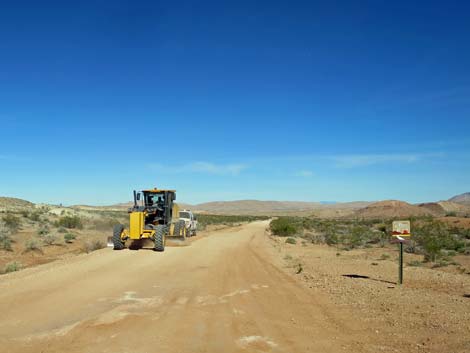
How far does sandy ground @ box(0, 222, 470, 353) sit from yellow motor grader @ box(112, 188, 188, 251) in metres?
6.31

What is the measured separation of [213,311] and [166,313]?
0.95 m

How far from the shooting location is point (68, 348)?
6508mm

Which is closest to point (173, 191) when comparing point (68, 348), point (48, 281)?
point (48, 281)

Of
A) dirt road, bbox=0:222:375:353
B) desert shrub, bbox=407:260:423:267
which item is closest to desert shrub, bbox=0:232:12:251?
dirt road, bbox=0:222:375:353

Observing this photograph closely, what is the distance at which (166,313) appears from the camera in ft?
28.5

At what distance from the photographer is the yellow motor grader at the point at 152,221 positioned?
70.8ft

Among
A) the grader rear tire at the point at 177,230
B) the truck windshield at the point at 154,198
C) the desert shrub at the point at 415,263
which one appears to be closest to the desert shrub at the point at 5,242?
the truck windshield at the point at 154,198

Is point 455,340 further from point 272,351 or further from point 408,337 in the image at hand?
point 272,351

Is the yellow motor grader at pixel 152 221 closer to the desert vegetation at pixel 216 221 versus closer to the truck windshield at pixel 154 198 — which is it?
the truck windshield at pixel 154 198

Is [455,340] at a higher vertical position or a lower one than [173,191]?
lower

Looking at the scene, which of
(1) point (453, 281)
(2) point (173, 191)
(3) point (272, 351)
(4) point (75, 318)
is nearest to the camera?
(3) point (272, 351)

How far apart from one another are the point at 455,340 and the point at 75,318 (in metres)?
6.65

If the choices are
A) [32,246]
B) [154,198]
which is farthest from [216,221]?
[32,246]

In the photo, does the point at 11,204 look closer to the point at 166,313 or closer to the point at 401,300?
the point at 166,313
